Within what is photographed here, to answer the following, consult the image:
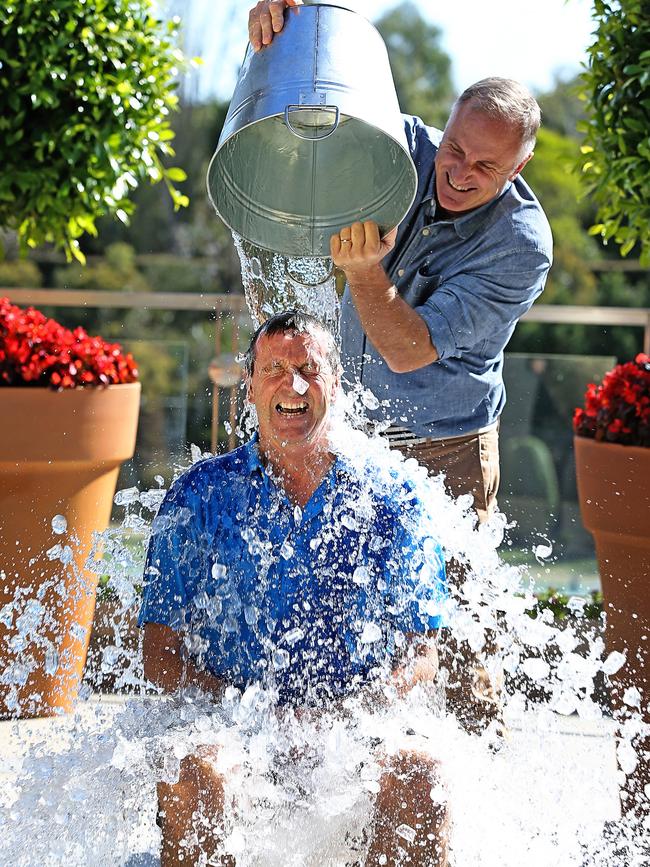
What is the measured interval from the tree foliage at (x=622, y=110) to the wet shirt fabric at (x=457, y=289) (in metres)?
0.85

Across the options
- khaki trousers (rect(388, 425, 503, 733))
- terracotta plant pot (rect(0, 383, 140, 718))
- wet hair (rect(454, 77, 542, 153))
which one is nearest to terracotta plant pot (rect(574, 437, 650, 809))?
khaki trousers (rect(388, 425, 503, 733))

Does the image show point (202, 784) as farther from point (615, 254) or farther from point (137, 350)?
point (615, 254)

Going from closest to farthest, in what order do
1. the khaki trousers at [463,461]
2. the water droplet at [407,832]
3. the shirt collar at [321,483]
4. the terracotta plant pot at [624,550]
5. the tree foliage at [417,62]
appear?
the water droplet at [407,832]
the shirt collar at [321,483]
the khaki trousers at [463,461]
the terracotta plant pot at [624,550]
the tree foliage at [417,62]

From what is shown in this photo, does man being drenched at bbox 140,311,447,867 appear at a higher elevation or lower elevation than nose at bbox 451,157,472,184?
lower

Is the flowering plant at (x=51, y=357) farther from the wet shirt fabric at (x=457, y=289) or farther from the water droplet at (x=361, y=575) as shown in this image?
the water droplet at (x=361, y=575)

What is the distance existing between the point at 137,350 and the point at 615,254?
11.7 metres

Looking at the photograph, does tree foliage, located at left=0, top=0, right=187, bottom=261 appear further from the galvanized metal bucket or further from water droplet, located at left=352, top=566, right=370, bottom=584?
water droplet, located at left=352, top=566, right=370, bottom=584

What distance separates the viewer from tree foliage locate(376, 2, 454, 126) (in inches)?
672

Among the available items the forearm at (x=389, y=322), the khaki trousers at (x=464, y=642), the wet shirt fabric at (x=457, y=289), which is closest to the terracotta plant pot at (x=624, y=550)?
the khaki trousers at (x=464, y=642)

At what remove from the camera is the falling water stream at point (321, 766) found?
2098 mm

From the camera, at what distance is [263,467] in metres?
2.30

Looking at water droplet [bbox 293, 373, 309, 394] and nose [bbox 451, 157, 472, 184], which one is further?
nose [bbox 451, 157, 472, 184]

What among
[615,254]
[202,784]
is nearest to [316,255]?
[202,784]

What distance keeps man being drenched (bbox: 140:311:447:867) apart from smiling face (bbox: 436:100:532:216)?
0.61m
